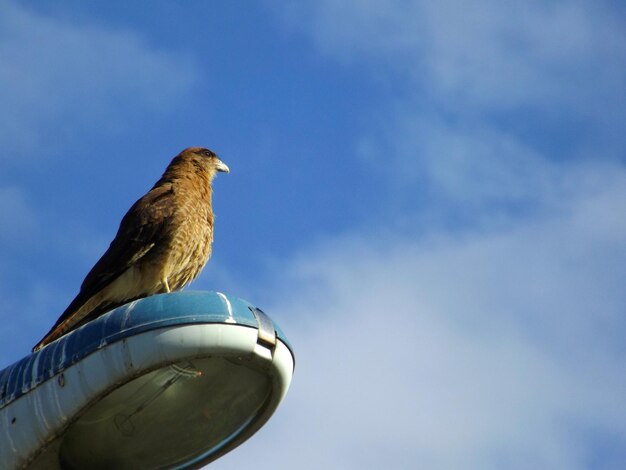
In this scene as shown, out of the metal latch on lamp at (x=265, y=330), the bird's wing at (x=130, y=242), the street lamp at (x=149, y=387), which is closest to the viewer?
the street lamp at (x=149, y=387)

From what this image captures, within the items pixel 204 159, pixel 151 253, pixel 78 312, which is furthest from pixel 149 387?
pixel 204 159

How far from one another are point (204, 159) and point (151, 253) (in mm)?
1722

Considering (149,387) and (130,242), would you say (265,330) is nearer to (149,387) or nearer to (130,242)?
(149,387)

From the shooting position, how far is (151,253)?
26.2 ft

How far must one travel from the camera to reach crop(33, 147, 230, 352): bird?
7.71m

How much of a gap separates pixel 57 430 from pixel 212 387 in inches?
27.7

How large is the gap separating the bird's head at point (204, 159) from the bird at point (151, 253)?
30.6 inches

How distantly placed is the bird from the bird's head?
778 mm

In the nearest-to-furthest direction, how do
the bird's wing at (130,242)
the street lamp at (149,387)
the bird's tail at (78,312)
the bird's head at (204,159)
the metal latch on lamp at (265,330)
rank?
the street lamp at (149,387), the metal latch on lamp at (265,330), the bird's tail at (78,312), the bird's wing at (130,242), the bird's head at (204,159)

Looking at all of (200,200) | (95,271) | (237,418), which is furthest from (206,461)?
(200,200)

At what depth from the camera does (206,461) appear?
477 cm

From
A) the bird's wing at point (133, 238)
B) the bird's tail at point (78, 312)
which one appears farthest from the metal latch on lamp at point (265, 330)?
the bird's wing at point (133, 238)

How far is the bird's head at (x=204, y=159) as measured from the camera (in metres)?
9.41

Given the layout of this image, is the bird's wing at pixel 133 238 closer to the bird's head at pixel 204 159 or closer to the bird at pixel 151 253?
the bird at pixel 151 253
